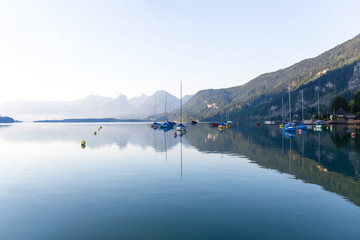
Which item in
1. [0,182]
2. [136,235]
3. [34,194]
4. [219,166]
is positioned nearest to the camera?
[136,235]

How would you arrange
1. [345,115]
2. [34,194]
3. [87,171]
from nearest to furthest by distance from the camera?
[34,194]
[87,171]
[345,115]

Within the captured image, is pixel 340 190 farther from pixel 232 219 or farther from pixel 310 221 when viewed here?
pixel 232 219

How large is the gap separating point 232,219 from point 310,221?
14.6 feet

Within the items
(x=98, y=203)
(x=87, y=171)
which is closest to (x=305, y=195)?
(x=98, y=203)

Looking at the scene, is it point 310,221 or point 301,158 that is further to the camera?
point 301,158

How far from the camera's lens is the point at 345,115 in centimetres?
17888

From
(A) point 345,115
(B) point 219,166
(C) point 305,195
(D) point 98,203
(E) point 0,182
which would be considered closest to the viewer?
(D) point 98,203

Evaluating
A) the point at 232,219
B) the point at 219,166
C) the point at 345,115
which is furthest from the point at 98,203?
the point at 345,115

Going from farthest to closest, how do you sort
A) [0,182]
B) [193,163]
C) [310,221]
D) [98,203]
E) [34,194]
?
[193,163], [0,182], [34,194], [98,203], [310,221]

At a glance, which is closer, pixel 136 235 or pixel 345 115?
pixel 136 235

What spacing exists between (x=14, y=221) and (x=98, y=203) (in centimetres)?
524

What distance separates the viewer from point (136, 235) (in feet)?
41.3

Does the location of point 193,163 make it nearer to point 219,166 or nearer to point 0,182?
point 219,166

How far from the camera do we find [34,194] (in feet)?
70.3
